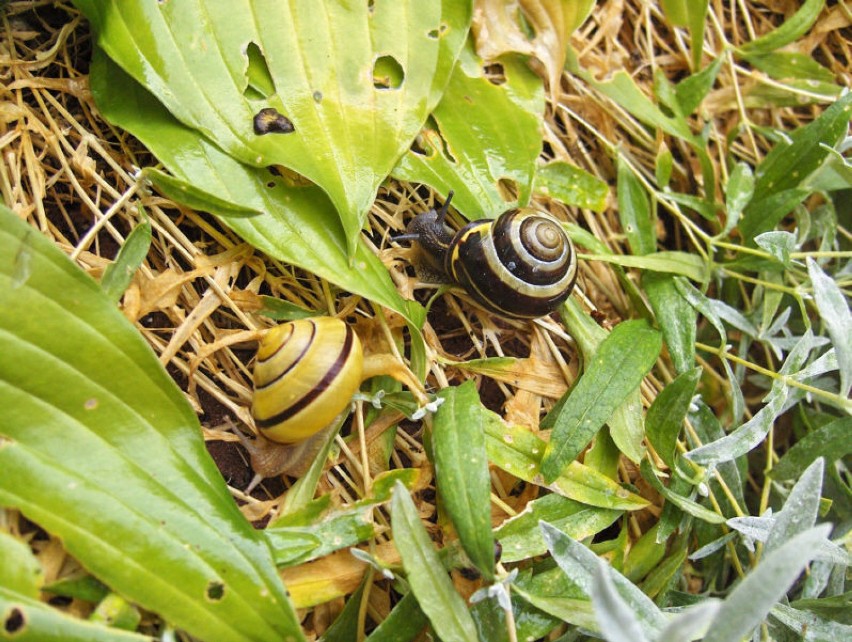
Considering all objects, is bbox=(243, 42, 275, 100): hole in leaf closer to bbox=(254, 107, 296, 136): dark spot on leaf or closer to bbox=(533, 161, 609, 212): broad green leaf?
bbox=(254, 107, 296, 136): dark spot on leaf

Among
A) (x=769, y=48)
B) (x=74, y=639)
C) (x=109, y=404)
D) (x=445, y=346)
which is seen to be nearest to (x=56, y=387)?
(x=109, y=404)

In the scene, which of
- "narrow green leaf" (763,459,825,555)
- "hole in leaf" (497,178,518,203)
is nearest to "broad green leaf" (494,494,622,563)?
"narrow green leaf" (763,459,825,555)

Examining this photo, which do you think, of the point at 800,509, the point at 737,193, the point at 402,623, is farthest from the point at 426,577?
the point at 737,193

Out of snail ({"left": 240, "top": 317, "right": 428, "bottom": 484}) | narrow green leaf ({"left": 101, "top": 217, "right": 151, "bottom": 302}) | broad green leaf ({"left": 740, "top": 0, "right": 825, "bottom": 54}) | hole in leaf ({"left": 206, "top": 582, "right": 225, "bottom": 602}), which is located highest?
broad green leaf ({"left": 740, "top": 0, "right": 825, "bottom": 54})

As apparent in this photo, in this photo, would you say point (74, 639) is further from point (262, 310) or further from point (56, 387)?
point (262, 310)

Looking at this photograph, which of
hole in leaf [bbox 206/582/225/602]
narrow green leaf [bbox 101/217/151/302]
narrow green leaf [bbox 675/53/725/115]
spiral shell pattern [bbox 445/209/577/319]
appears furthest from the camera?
narrow green leaf [bbox 675/53/725/115]
